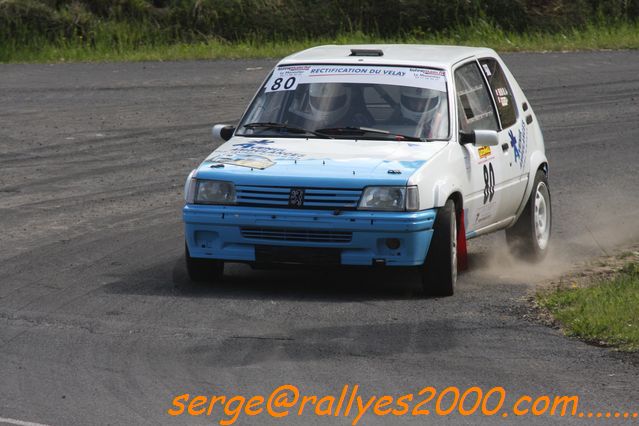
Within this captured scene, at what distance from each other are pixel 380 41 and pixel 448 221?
16855mm

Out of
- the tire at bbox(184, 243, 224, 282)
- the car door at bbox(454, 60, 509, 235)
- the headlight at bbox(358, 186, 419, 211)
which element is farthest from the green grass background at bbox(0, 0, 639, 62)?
the headlight at bbox(358, 186, 419, 211)

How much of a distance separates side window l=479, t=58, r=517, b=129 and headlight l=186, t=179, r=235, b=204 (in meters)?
2.67

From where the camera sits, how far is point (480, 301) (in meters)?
9.73

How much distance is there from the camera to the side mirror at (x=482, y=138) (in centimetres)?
1030

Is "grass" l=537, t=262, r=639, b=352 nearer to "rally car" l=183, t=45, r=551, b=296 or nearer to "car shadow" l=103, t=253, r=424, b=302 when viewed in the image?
"rally car" l=183, t=45, r=551, b=296

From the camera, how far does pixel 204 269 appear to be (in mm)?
10180

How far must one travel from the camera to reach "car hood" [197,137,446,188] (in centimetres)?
954

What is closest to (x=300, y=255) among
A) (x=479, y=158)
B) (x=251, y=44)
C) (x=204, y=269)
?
(x=204, y=269)

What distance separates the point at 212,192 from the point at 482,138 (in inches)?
80.2

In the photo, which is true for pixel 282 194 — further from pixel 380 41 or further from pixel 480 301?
pixel 380 41

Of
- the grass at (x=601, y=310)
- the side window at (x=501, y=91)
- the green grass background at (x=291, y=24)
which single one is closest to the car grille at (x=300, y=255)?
the grass at (x=601, y=310)

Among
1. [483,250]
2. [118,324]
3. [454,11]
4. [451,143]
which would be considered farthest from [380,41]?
[118,324]

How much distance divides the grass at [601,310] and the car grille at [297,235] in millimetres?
1438

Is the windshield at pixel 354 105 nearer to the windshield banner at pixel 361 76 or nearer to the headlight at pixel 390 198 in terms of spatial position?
the windshield banner at pixel 361 76
